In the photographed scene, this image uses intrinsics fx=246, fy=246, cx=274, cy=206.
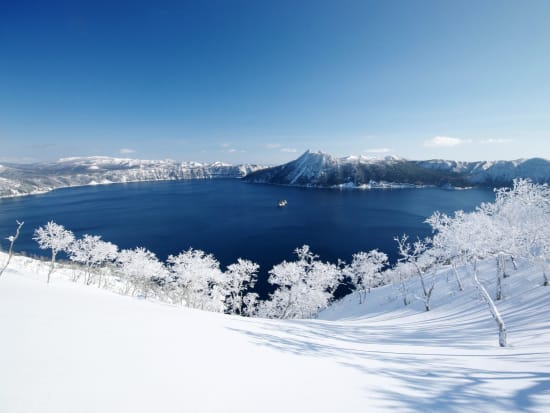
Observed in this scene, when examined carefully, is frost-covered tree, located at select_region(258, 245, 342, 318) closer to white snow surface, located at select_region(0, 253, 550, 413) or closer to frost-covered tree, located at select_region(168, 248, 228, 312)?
frost-covered tree, located at select_region(168, 248, 228, 312)

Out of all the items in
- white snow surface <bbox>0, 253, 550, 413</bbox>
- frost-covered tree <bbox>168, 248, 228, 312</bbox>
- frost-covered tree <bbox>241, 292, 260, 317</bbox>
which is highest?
white snow surface <bbox>0, 253, 550, 413</bbox>

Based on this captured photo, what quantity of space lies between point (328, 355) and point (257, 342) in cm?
291

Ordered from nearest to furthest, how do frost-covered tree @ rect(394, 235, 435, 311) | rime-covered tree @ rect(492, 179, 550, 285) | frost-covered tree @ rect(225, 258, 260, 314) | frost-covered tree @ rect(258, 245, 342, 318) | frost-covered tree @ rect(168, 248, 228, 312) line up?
rime-covered tree @ rect(492, 179, 550, 285)
frost-covered tree @ rect(394, 235, 435, 311)
frost-covered tree @ rect(168, 248, 228, 312)
frost-covered tree @ rect(258, 245, 342, 318)
frost-covered tree @ rect(225, 258, 260, 314)

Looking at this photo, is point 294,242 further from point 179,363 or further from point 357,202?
point 357,202

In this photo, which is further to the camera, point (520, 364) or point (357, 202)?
point (357, 202)

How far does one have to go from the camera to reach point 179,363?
20.3 ft

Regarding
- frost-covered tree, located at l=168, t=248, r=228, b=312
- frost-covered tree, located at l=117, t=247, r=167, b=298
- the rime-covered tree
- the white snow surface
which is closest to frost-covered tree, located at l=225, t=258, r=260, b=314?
frost-covered tree, located at l=168, t=248, r=228, b=312

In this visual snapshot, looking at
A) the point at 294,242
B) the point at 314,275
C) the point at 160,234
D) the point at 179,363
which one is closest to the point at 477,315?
the point at 179,363

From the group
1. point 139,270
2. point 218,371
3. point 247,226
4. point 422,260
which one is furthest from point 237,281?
point 247,226

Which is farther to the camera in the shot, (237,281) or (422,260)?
(422,260)

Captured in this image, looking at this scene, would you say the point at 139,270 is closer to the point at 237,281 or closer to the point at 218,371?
the point at 237,281

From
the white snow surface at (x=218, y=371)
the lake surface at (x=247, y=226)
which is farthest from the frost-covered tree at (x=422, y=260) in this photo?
the lake surface at (x=247, y=226)

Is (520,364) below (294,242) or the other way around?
the other way around

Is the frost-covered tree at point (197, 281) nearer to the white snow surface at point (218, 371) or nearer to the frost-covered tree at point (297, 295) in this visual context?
the frost-covered tree at point (297, 295)
